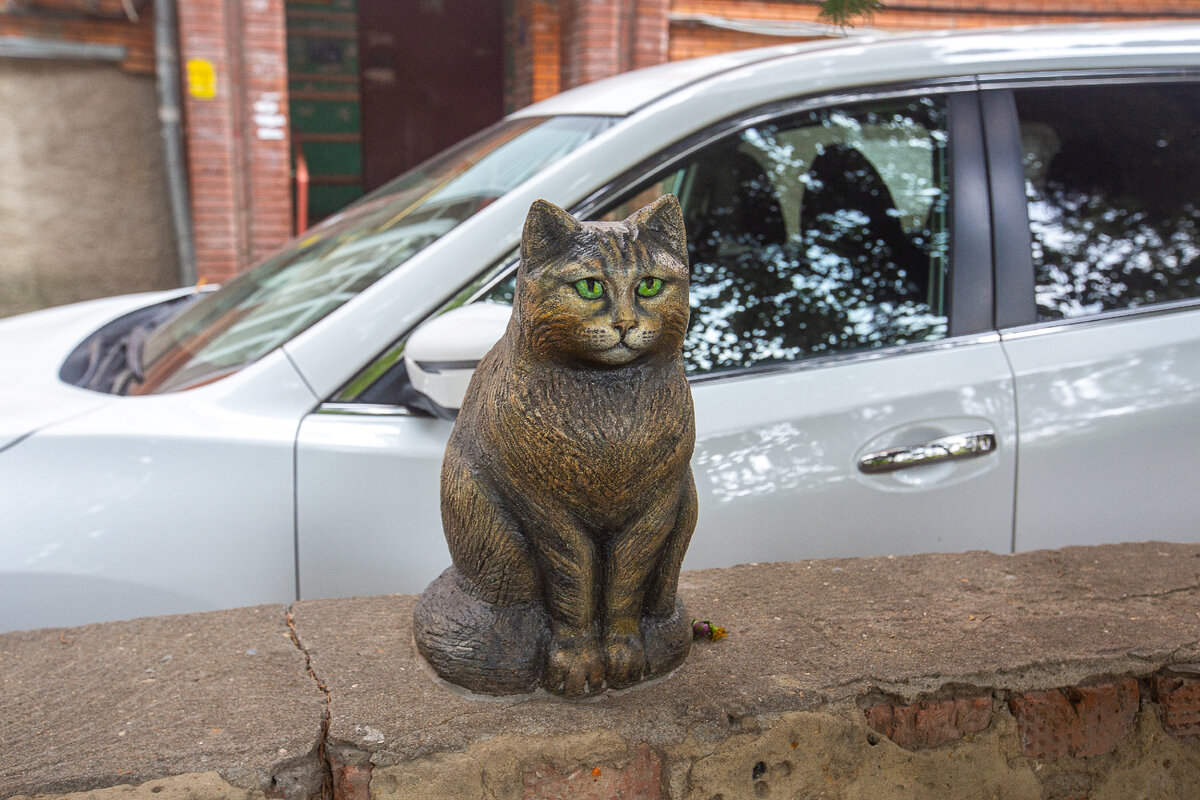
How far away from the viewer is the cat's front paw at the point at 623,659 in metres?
1.74

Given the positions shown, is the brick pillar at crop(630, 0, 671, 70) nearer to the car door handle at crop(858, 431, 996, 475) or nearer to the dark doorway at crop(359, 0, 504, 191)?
the dark doorway at crop(359, 0, 504, 191)

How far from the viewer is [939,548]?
2463 millimetres

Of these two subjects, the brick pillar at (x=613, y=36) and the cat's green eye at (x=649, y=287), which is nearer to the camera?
the cat's green eye at (x=649, y=287)

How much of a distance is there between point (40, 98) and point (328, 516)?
6046mm

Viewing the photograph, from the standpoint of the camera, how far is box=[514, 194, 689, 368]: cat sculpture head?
59.9 inches

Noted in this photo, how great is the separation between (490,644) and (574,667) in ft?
0.47

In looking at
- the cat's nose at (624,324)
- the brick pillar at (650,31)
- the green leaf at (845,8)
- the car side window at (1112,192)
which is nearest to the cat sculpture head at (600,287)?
the cat's nose at (624,324)

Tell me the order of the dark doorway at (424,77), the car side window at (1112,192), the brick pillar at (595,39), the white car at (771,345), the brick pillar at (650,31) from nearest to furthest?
the white car at (771,345)
the car side window at (1112,192)
the brick pillar at (595,39)
the brick pillar at (650,31)
the dark doorway at (424,77)

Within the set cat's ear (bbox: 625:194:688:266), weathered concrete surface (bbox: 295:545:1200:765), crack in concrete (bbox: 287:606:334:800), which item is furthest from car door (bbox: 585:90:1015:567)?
crack in concrete (bbox: 287:606:334:800)

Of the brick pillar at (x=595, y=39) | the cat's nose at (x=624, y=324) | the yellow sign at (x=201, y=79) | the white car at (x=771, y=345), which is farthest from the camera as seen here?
the brick pillar at (x=595, y=39)

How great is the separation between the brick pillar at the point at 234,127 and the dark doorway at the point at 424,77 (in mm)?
1830

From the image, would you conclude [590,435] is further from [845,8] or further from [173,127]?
[173,127]

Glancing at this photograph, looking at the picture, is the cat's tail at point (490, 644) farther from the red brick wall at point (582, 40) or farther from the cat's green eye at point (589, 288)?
the red brick wall at point (582, 40)

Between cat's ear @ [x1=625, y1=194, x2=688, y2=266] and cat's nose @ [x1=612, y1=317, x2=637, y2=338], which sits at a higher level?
cat's ear @ [x1=625, y1=194, x2=688, y2=266]
